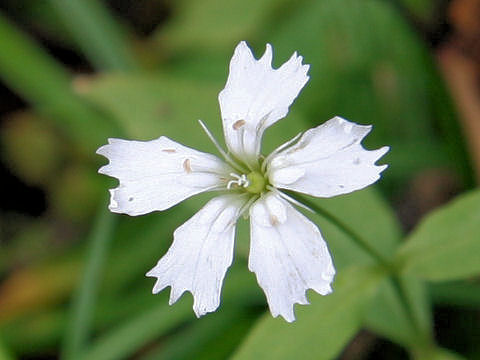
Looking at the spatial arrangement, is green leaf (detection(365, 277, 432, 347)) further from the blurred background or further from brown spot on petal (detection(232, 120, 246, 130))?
brown spot on petal (detection(232, 120, 246, 130))

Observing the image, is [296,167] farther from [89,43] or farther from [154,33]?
[154,33]

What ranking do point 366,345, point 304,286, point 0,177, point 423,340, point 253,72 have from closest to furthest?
point 304,286 < point 253,72 < point 423,340 < point 366,345 < point 0,177

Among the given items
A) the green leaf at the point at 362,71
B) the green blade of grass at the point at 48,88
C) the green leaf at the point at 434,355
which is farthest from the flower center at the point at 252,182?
the green blade of grass at the point at 48,88

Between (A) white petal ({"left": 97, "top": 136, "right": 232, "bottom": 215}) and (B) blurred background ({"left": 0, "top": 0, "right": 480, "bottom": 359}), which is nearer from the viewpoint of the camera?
(A) white petal ({"left": 97, "top": 136, "right": 232, "bottom": 215})

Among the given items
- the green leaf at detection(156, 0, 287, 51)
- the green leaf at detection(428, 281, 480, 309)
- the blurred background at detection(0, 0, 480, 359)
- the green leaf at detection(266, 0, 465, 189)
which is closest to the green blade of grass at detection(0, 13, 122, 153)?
the blurred background at detection(0, 0, 480, 359)

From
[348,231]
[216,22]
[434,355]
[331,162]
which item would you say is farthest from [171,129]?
[434,355]

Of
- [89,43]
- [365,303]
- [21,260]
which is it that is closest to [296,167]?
[365,303]
